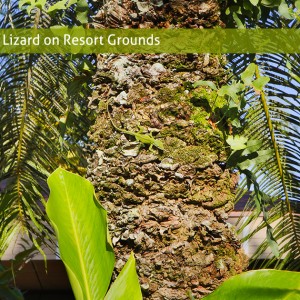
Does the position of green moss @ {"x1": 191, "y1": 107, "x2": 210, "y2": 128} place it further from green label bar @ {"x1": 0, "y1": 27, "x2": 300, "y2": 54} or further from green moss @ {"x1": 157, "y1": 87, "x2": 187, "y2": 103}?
green label bar @ {"x1": 0, "y1": 27, "x2": 300, "y2": 54}

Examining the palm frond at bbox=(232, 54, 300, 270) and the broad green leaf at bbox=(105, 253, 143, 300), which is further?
the palm frond at bbox=(232, 54, 300, 270)

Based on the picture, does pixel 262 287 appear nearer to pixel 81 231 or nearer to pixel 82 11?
pixel 81 231

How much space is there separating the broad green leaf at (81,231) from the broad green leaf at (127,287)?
77 millimetres

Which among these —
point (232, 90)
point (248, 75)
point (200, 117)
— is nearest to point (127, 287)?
point (200, 117)

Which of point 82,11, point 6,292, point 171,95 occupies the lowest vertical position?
point 6,292

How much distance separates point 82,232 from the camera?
1812mm

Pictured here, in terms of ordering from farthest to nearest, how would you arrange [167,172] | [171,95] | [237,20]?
[237,20] → [171,95] → [167,172]

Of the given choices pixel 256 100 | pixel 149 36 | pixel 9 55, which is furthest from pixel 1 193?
pixel 149 36

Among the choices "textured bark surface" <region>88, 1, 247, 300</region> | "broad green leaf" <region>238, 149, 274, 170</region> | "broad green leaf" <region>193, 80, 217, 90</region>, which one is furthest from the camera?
"broad green leaf" <region>238, 149, 274, 170</region>

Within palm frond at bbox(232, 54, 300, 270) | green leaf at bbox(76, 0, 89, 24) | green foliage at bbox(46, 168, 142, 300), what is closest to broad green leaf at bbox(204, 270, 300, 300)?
green foliage at bbox(46, 168, 142, 300)

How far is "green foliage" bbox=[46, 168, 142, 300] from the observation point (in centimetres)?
179

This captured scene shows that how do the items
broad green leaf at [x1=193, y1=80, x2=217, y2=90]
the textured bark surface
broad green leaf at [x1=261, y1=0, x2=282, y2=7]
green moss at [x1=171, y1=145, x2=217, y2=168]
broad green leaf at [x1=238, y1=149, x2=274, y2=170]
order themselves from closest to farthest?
the textured bark surface < green moss at [x1=171, y1=145, x2=217, y2=168] < broad green leaf at [x1=193, y1=80, x2=217, y2=90] < broad green leaf at [x1=238, y1=149, x2=274, y2=170] < broad green leaf at [x1=261, y1=0, x2=282, y2=7]

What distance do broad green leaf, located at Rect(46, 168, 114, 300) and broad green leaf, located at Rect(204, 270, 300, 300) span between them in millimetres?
310

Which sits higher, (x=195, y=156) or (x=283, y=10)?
(x=283, y=10)
